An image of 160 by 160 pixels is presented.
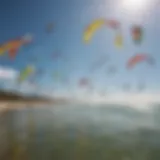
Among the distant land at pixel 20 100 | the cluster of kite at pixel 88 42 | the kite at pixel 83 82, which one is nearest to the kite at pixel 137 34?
the cluster of kite at pixel 88 42

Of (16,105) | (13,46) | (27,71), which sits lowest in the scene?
(16,105)

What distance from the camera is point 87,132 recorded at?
1.37m

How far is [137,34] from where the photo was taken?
138 cm

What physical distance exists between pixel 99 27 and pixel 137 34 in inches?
6.9

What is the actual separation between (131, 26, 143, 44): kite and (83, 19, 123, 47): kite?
0.19ft

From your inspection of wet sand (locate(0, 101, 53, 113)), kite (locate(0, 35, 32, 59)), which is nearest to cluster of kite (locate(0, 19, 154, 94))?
kite (locate(0, 35, 32, 59))

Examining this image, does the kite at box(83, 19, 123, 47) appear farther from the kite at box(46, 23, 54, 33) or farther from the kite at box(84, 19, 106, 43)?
the kite at box(46, 23, 54, 33)

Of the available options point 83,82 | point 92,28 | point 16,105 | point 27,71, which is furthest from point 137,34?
point 16,105

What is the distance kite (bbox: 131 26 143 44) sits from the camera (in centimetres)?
139

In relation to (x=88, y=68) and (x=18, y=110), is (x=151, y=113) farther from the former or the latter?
(x=18, y=110)

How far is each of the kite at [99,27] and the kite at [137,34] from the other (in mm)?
59

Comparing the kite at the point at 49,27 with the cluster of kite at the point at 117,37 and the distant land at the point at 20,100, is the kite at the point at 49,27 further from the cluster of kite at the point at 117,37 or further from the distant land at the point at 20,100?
the distant land at the point at 20,100

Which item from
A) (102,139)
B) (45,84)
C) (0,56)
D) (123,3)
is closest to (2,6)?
(0,56)

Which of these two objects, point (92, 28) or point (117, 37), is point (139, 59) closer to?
point (117, 37)
